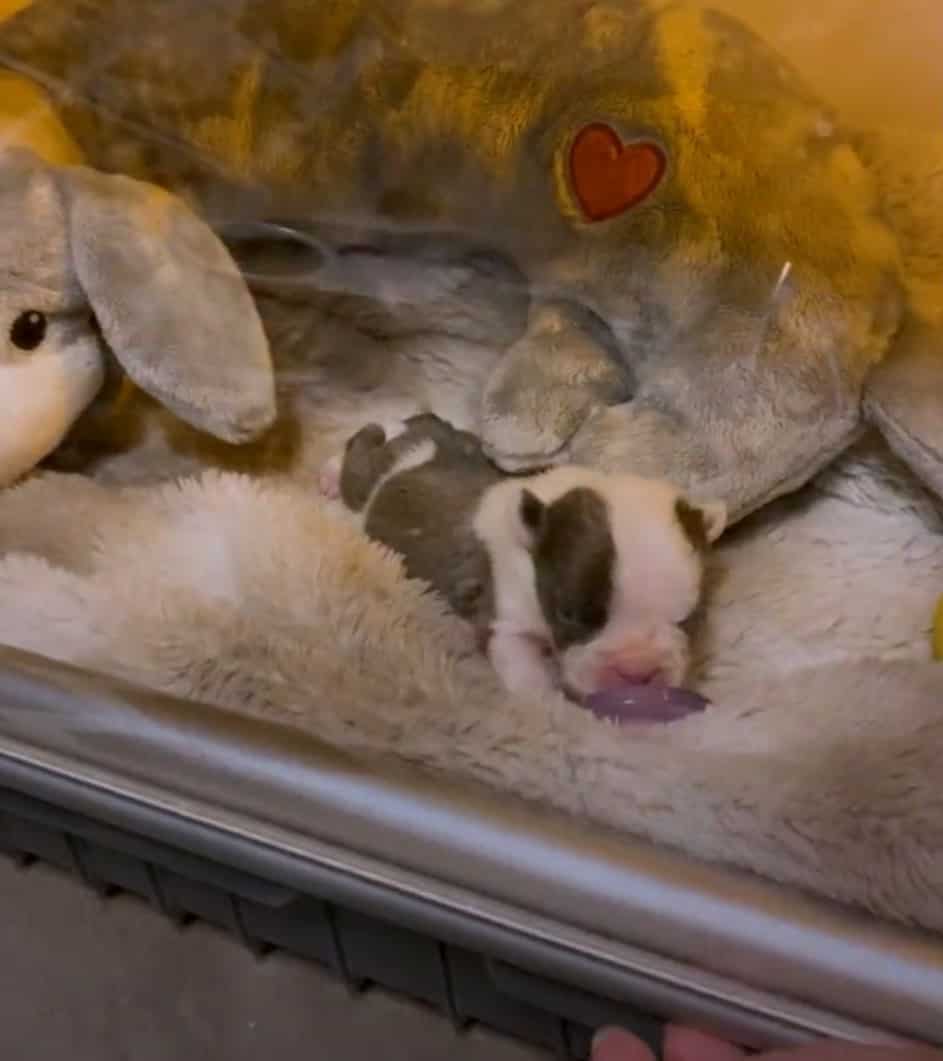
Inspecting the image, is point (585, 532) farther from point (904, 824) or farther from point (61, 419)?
point (61, 419)

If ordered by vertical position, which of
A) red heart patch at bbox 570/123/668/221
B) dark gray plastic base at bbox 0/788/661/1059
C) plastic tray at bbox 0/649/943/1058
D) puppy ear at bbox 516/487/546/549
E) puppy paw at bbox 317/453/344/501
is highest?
red heart patch at bbox 570/123/668/221

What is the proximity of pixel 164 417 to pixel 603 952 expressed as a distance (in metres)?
0.53

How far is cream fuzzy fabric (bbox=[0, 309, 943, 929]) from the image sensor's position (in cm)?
75

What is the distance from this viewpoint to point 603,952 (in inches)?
29.2

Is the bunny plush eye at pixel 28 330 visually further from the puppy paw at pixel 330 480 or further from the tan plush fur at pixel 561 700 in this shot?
the puppy paw at pixel 330 480

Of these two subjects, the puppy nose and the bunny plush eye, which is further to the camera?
the bunny plush eye

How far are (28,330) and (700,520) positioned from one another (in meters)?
0.46

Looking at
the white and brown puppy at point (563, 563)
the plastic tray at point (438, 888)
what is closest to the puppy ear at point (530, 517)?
the white and brown puppy at point (563, 563)

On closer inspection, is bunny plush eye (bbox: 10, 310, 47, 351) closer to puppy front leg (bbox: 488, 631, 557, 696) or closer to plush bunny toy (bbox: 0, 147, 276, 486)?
plush bunny toy (bbox: 0, 147, 276, 486)

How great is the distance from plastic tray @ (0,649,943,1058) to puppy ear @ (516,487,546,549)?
179mm

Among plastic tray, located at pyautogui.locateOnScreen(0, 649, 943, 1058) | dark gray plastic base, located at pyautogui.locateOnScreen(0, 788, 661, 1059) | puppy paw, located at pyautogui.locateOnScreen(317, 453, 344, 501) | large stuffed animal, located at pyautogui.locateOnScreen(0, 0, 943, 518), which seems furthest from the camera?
puppy paw, located at pyautogui.locateOnScreen(317, 453, 344, 501)

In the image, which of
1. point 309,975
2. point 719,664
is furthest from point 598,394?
point 309,975

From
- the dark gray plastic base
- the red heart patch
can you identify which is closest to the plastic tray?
the dark gray plastic base

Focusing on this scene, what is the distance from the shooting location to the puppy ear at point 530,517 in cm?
89
